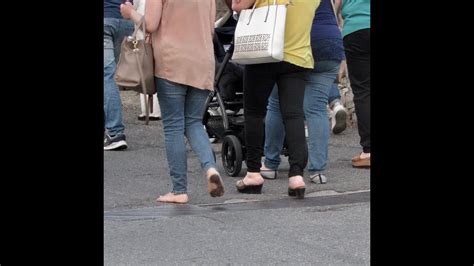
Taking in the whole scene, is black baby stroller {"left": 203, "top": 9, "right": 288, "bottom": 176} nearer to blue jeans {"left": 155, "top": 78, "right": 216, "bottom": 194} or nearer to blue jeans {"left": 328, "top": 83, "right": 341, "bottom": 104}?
blue jeans {"left": 155, "top": 78, "right": 216, "bottom": 194}

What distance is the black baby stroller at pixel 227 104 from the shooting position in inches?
334

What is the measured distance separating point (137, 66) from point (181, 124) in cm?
51

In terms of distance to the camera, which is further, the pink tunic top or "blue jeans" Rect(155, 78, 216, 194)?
"blue jeans" Rect(155, 78, 216, 194)

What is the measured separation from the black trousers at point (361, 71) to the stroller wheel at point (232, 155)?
101 cm

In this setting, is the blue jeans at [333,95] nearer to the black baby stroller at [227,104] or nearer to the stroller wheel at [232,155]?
the black baby stroller at [227,104]

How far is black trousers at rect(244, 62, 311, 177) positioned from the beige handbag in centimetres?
68

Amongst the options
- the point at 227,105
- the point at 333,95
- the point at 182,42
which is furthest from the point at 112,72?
the point at 182,42

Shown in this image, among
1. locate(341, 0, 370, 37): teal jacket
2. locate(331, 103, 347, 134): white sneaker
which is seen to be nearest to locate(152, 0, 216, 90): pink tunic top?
locate(341, 0, 370, 37): teal jacket

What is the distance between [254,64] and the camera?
7.32 m

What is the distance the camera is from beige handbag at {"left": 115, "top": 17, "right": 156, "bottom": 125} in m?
7.03

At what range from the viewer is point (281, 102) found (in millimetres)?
7453

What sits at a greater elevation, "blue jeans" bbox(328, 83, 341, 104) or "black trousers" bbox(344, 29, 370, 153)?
"black trousers" bbox(344, 29, 370, 153)
